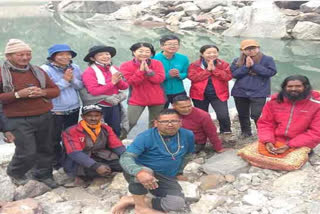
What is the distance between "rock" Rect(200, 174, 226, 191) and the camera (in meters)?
4.17

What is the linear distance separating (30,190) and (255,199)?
237 centimetres

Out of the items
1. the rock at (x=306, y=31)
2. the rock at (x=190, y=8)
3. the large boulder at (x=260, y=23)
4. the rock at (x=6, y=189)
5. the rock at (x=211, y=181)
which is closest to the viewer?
the rock at (x=6, y=189)

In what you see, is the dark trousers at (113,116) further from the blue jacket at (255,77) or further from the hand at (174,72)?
the blue jacket at (255,77)

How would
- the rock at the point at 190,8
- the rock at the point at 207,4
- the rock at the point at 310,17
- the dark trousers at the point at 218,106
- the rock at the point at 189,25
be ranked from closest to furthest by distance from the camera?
the dark trousers at the point at 218,106 < the rock at the point at 310,17 < the rock at the point at 189,25 < the rock at the point at 190,8 < the rock at the point at 207,4

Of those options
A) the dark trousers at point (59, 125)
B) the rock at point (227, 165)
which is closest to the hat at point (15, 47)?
the dark trousers at point (59, 125)

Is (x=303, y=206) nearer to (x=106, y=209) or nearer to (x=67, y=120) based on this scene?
(x=106, y=209)

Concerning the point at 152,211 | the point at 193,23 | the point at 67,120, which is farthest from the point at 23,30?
the point at 152,211

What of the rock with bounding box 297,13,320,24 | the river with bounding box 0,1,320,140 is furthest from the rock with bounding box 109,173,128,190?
the rock with bounding box 297,13,320,24

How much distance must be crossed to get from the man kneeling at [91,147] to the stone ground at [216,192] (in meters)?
0.23

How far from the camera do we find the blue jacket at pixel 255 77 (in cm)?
492

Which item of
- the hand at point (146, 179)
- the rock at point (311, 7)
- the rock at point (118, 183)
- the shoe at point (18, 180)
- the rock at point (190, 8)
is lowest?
the rock at point (118, 183)

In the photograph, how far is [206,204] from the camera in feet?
12.0

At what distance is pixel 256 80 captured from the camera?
5039 mm

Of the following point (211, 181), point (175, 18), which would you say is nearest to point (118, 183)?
→ point (211, 181)
